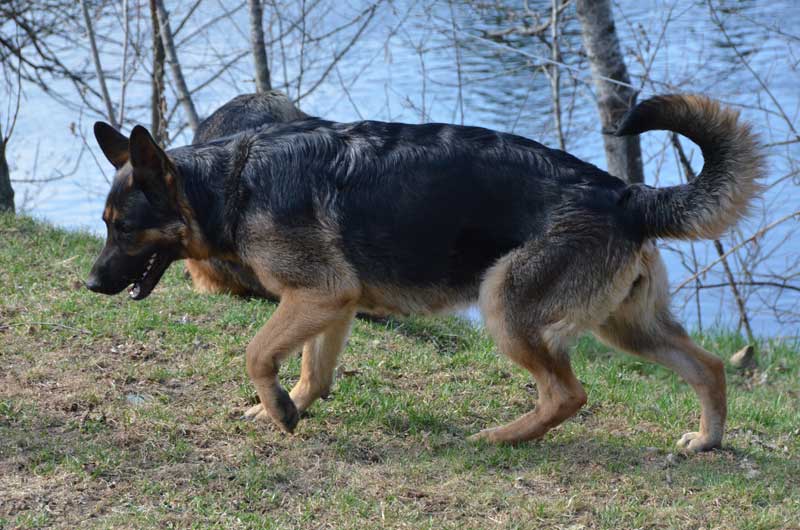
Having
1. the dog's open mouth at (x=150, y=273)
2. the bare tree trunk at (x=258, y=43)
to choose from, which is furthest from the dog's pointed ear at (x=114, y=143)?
the bare tree trunk at (x=258, y=43)

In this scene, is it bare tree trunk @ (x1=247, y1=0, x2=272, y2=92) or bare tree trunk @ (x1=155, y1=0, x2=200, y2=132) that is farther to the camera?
bare tree trunk @ (x1=155, y1=0, x2=200, y2=132)

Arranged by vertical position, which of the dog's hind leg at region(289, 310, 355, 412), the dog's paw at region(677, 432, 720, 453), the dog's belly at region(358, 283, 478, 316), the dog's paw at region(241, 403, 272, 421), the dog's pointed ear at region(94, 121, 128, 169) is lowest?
the dog's paw at region(677, 432, 720, 453)

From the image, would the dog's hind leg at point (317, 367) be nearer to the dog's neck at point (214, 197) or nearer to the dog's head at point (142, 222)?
the dog's neck at point (214, 197)

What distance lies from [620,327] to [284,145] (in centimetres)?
208

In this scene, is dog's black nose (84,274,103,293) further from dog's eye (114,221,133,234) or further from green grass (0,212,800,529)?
green grass (0,212,800,529)

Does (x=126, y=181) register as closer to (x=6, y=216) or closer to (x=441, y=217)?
(x=441, y=217)

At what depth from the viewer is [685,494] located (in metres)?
4.58

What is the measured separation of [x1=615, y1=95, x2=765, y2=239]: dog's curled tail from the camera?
4688mm

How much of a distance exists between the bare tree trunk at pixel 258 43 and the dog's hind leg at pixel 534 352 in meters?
5.78

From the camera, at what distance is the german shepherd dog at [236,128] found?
23.7 feet

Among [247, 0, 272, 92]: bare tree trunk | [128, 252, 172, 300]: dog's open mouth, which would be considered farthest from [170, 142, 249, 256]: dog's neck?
[247, 0, 272, 92]: bare tree trunk

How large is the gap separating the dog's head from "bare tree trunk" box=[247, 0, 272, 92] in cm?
487

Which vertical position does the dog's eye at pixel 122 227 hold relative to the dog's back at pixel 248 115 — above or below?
below

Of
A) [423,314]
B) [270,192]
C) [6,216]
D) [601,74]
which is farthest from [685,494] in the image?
[6,216]
